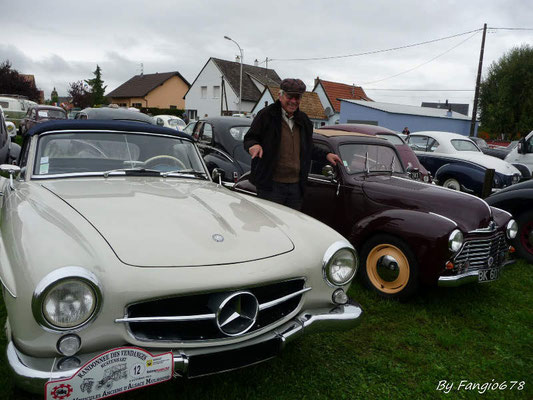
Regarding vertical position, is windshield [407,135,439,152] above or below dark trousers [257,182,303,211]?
above

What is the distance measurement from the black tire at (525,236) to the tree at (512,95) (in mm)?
28234

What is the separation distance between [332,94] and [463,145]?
2646cm

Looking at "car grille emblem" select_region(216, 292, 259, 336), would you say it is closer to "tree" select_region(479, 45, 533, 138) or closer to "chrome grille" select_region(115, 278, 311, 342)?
"chrome grille" select_region(115, 278, 311, 342)

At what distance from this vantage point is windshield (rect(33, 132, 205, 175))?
318 centimetres

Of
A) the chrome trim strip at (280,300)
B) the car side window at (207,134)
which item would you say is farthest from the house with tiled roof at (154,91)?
the chrome trim strip at (280,300)

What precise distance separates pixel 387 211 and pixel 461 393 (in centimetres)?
174

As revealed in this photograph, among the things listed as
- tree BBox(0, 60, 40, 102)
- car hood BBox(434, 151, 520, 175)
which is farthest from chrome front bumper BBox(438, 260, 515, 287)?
tree BBox(0, 60, 40, 102)

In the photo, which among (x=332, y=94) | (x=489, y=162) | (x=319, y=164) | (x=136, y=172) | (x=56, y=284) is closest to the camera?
(x=56, y=284)

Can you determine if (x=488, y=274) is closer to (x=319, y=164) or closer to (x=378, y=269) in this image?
(x=378, y=269)

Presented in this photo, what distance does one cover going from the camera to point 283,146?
13.1 feet

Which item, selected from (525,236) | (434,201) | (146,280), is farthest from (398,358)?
(525,236)

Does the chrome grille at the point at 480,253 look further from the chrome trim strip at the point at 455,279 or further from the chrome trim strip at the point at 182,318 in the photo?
the chrome trim strip at the point at 182,318

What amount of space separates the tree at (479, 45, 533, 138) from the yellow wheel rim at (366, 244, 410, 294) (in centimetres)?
3068

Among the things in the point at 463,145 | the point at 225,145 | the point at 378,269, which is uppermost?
the point at 463,145
